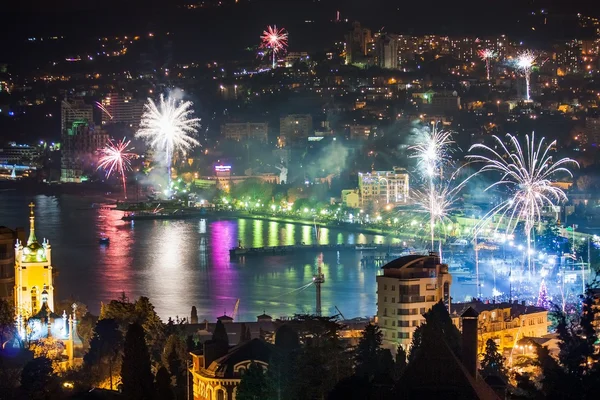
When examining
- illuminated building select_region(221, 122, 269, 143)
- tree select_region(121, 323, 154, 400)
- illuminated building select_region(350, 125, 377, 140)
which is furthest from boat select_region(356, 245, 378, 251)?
tree select_region(121, 323, 154, 400)

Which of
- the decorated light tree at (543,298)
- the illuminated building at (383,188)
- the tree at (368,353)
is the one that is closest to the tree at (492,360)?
the tree at (368,353)

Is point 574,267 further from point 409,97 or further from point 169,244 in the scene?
point 409,97

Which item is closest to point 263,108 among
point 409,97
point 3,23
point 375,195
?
point 409,97

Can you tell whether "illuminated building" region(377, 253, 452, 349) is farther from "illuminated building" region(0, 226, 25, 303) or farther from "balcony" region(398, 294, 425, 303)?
"illuminated building" region(0, 226, 25, 303)

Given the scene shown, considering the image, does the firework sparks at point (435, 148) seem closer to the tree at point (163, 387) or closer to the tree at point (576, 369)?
the tree at point (163, 387)

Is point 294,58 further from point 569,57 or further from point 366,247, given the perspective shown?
point 366,247

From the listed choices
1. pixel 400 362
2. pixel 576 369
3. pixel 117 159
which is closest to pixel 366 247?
pixel 400 362
